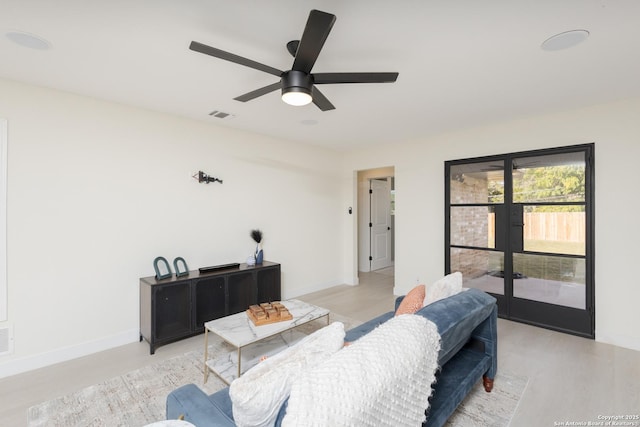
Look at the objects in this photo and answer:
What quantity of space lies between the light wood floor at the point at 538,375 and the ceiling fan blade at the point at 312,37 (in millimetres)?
2667

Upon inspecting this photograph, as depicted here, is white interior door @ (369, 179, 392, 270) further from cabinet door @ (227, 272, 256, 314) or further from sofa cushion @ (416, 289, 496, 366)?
sofa cushion @ (416, 289, 496, 366)

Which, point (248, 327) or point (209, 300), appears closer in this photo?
point (248, 327)

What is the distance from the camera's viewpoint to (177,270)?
130 inches

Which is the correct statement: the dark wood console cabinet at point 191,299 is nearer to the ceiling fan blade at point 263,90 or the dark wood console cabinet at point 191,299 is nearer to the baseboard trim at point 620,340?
the ceiling fan blade at point 263,90

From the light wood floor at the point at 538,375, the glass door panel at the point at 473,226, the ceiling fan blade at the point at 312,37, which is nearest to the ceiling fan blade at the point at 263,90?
the ceiling fan blade at the point at 312,37

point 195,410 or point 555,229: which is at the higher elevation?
point 555,229

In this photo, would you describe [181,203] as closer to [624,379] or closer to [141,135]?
[141,135]

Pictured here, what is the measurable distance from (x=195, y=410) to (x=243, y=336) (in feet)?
3.48

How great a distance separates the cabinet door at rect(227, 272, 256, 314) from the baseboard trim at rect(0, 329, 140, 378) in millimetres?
1037

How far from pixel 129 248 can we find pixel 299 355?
9.20 feet

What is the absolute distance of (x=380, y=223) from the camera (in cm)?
730

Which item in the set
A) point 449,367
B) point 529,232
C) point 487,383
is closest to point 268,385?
point 449,367

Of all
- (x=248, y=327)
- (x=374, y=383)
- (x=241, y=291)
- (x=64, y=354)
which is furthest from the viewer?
(x=241, y=291)

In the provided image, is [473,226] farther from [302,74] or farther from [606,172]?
[302,74]
